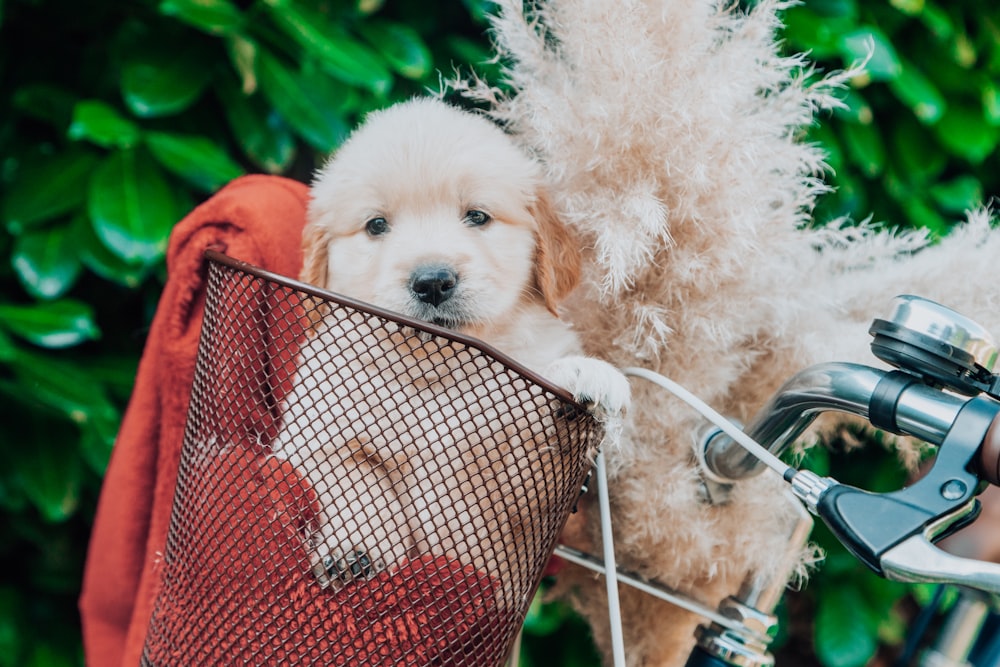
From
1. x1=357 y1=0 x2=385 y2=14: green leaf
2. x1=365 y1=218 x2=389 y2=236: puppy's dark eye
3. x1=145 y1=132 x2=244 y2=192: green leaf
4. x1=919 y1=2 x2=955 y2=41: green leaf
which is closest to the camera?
x1=365 y1=218 x2=389 y2=236: puppy's dark eye

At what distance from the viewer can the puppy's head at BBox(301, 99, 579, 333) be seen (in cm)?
87

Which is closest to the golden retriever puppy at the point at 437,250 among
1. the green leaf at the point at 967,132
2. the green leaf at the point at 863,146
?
the green leaf at the point at 863,146

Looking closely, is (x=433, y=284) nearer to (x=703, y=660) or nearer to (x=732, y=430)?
(x=732, y=430)

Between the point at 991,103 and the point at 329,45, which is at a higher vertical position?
the point at 991,103

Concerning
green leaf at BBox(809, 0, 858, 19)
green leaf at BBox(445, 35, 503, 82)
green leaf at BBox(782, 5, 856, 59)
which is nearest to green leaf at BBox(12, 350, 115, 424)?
green leaf at BBox(445, 35, 503, 82)

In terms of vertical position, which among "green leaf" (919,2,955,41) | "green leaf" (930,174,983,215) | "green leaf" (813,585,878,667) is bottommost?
"green leaf" (813,585,878,667)

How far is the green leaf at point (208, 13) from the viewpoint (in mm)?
1361

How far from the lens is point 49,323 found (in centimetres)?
146

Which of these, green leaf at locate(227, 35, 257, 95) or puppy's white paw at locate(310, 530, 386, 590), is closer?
puppy's white paw at locate(310, 530, 386, 590)

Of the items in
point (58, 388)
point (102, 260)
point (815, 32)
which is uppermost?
point (815, 32)

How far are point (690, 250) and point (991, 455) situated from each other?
13.9 inches

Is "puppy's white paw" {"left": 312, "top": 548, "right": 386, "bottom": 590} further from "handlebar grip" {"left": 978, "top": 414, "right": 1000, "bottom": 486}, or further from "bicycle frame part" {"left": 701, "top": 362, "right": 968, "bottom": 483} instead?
"handlebar grip" {"left": 978, "top": 414, "right": 1000, "bottom": 486}

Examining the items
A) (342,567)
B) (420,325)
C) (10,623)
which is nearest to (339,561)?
(342,567)

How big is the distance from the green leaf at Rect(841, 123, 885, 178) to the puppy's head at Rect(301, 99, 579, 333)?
1.31 m
